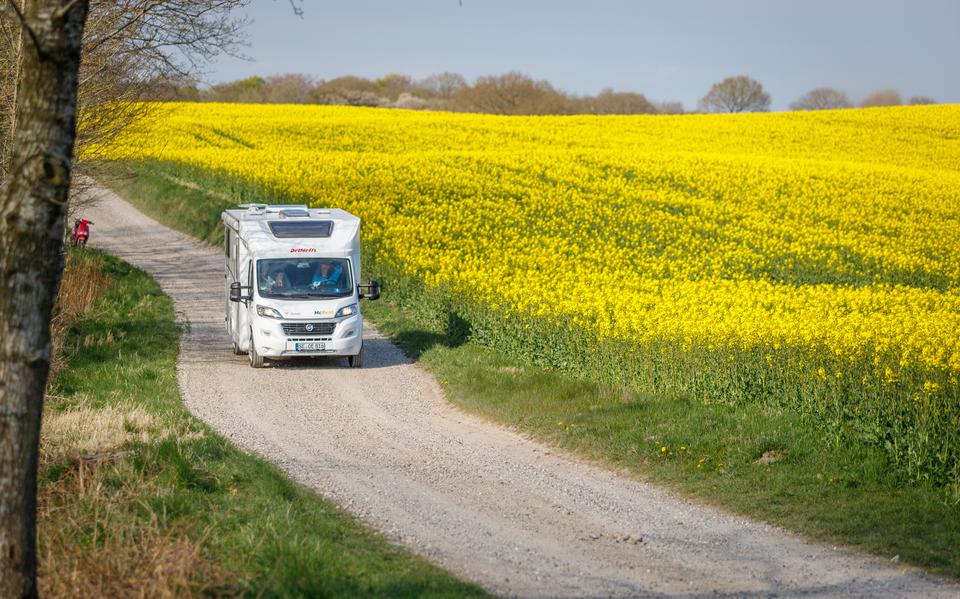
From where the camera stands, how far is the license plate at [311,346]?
21.0 m

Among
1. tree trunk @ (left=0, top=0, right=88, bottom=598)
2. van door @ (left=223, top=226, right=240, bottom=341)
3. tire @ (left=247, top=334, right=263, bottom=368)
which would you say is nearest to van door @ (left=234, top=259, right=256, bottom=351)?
tire @ (left=247, top=334, right=263, bottom=368)

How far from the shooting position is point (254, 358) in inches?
838

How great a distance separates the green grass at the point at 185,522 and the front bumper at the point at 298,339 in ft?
17.3

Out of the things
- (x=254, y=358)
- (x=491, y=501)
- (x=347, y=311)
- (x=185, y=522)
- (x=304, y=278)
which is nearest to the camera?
(x=185, y=522)

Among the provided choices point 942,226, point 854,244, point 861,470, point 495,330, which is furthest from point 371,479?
point 942,226

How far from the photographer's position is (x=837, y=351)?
1478 centimetres

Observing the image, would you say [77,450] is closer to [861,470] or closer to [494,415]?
[494,415]

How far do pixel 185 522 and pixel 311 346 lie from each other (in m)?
11.6

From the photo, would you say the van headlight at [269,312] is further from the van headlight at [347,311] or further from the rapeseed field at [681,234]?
the rapeseed field at [681,234]

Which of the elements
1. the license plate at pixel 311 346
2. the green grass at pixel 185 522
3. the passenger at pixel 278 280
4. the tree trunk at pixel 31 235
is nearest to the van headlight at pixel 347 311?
the license plate at pixel 311 346

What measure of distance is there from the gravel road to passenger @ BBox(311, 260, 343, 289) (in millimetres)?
1667

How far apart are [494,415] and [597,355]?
2.23 m

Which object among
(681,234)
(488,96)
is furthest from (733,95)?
(681,234)

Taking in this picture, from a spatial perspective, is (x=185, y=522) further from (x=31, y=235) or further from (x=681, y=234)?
(x=681, y=234)
